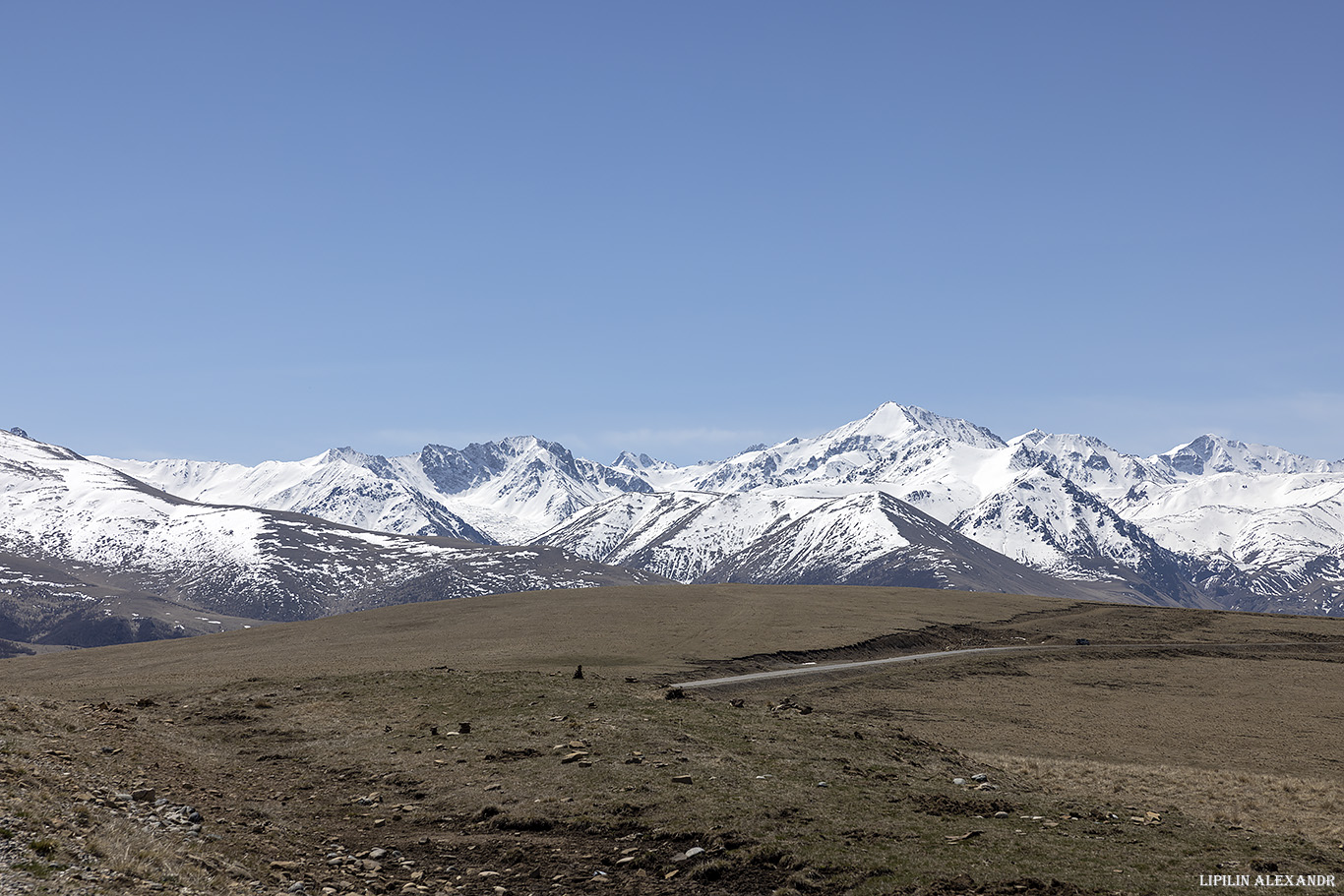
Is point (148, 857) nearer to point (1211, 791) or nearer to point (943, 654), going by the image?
point (1211, 791)

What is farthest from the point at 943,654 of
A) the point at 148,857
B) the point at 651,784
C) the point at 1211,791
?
the point at 148,857

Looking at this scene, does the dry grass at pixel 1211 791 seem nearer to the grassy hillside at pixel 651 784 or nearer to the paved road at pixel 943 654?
the grassy hillside at pixel 651 784

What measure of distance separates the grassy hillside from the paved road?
2.18 meters

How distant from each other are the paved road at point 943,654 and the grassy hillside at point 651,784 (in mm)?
2183

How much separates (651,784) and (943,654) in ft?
187

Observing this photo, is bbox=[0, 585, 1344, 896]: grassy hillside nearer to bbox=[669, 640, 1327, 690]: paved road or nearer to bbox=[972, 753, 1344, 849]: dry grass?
bbox=[972, 753, 1344, 849]: dry grass

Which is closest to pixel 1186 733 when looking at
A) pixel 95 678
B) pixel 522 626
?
pixel 522 626

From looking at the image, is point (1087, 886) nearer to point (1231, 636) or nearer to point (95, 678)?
point (95, 678)

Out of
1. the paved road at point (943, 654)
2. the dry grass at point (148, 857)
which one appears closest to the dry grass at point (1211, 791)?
the paved road at point (943, 654)

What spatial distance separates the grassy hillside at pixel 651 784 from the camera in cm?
2038

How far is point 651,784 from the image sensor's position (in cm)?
2762

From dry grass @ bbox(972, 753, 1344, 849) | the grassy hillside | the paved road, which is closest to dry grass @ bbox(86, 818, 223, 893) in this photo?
the grassy hillside

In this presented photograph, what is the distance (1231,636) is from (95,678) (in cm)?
9883

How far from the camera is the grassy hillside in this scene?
20.4m
